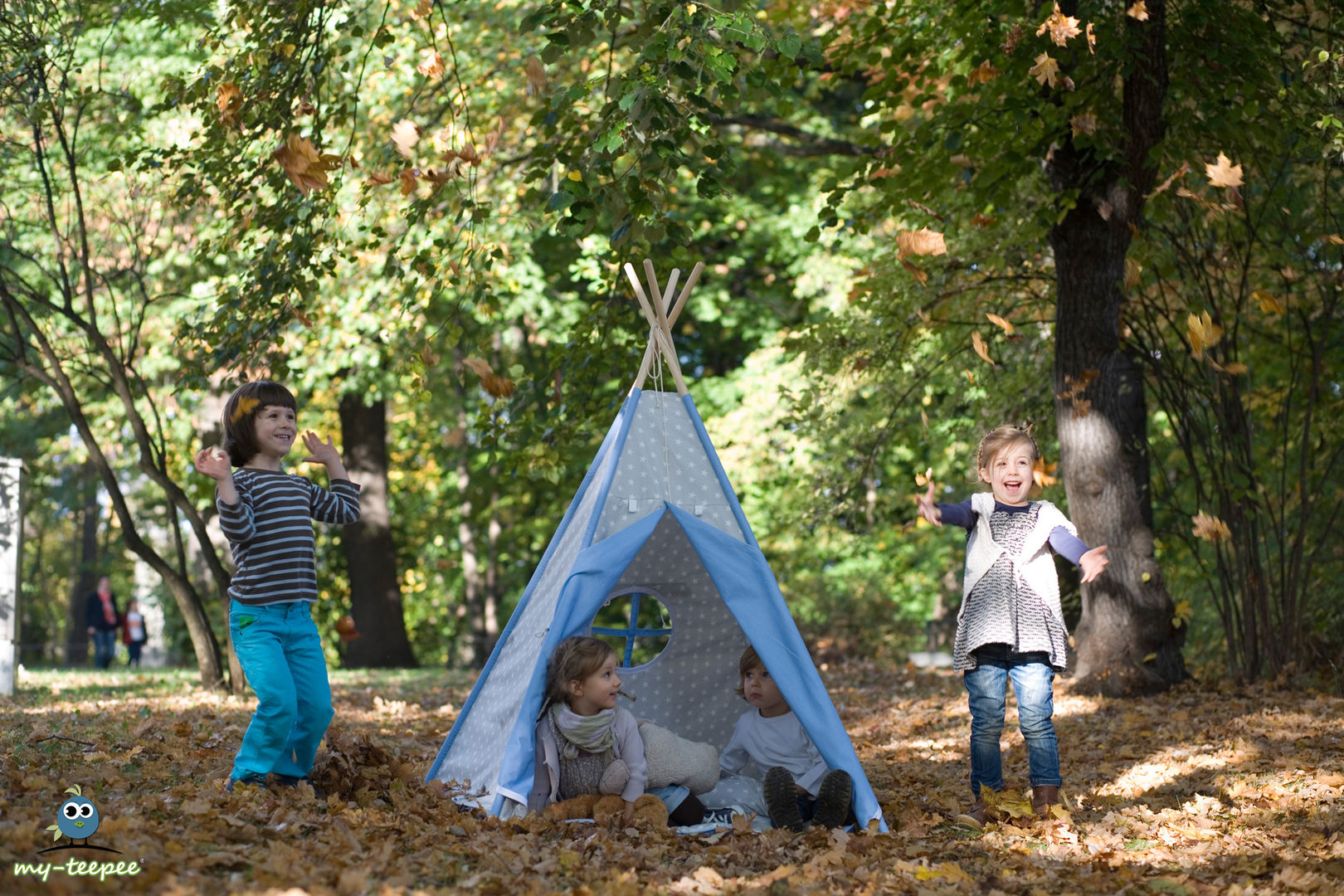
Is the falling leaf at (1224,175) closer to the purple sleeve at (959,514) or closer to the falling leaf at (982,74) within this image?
the falling leaf at (982,74)

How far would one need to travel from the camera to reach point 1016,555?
441 cm

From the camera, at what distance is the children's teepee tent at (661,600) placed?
423 cm

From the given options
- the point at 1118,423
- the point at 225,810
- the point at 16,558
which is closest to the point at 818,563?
the point at 1118,423

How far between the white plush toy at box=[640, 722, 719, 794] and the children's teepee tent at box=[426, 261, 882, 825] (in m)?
→ 0.44

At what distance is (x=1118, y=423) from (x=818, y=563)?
325 inches

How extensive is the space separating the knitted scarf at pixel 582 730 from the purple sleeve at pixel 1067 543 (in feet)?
5.59

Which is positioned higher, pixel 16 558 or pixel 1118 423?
pixel 1118 423

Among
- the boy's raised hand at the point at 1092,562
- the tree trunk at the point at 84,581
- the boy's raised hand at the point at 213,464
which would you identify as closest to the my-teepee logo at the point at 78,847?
the boy's raised hand at the point at 213,464

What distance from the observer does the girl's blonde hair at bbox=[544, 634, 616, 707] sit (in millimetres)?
4156

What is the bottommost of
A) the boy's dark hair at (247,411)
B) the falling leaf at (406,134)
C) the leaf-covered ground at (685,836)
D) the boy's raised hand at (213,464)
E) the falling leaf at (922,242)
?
the leaf-covered ground at (685,836)

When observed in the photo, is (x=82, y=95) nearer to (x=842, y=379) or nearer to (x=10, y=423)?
(x=842, y=379)

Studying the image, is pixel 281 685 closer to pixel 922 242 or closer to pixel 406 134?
pixel 406 134

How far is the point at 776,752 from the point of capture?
182 inches

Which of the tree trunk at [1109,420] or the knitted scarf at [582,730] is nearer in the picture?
the knitted scarf at [582,730]
